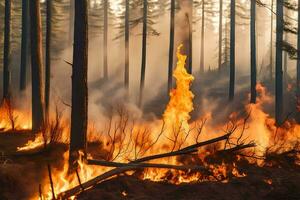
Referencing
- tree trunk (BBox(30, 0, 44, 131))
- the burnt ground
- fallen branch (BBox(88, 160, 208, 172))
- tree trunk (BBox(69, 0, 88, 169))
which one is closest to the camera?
the burnt ground

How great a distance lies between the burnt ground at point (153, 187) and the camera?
328 inches

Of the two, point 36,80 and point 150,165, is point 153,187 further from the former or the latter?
point 36,80

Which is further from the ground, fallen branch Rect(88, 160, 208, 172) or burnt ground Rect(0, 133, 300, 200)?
fallen branch Rect(88, 160, 208, 172)

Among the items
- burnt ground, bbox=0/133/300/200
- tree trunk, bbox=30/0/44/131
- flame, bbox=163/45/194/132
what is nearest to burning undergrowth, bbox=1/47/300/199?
flame, bbox=163/45/194/132

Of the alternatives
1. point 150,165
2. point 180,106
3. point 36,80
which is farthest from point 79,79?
point 36,80

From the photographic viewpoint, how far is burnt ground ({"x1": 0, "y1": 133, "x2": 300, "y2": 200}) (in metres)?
8.32

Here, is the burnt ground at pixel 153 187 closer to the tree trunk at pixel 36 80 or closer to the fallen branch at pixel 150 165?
the fallen branch at pixel 150 165

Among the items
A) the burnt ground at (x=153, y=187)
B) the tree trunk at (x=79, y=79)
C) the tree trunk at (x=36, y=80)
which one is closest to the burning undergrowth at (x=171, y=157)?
the burnt ground at (x=153, y=187)

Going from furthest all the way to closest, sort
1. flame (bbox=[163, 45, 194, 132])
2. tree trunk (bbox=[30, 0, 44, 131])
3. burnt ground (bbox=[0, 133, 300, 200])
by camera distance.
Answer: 1. tree trunk (bbox=[30, 0, 44, 131])
2. flame (bbox=[163, 45, 194, 132])
3. burnt ground (bbox=[0, 133, 300, 200])

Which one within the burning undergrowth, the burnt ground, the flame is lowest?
the burnt ground

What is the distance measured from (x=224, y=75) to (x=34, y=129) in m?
31.9

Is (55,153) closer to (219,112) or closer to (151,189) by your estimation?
(151,189)

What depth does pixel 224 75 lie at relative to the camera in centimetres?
4312

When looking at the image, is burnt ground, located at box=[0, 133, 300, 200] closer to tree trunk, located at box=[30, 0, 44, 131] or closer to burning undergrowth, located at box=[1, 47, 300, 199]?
burning undergrowth, located at box=[1, 47, 300, 199]
